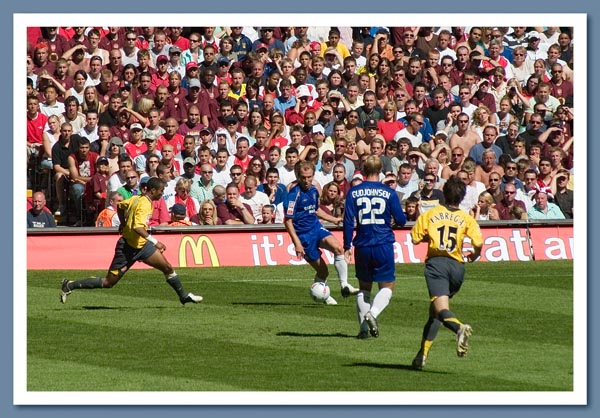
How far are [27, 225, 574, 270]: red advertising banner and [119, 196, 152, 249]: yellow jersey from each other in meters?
4.93

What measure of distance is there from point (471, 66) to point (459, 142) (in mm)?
2445

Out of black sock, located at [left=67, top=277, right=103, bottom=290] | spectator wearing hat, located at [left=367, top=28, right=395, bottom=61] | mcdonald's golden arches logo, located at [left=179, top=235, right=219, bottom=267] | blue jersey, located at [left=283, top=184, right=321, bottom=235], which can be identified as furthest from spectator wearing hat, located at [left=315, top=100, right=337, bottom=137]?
black sock, located at [left=67, top=277, right=103, bottom=290]

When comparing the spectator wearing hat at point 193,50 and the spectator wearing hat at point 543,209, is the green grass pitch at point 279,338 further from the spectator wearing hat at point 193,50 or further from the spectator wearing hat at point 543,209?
the spectator wearing hat at point 193,50

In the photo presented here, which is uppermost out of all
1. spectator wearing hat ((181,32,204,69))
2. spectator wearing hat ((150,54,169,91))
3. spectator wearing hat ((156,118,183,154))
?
spectator wearing hat ((181,32,204,69))

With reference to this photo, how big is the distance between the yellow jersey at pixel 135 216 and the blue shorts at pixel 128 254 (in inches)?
2.7

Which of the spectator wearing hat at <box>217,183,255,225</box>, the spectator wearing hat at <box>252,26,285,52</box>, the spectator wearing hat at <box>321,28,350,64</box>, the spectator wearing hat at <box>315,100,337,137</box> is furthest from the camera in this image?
the spectator wearing hat at <box>321,28,350,64</box>

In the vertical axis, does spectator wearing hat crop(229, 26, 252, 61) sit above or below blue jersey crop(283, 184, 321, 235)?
above

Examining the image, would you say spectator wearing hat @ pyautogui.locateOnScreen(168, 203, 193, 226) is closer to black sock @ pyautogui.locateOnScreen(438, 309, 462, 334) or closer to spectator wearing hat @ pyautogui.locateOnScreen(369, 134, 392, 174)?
spectator wearing hat @ pyautogui.locateOnScreen(369, 134, 392, 174)

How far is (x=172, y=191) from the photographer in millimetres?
26609

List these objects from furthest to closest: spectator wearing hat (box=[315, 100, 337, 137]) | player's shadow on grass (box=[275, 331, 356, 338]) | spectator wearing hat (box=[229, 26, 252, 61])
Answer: spectator wearing hat (box=[229, 26, 252, 61])
spectator wearing hat (box=[315, 100, 337, 137])
player's shadow on grass (box=[275, 331, 356, 338])

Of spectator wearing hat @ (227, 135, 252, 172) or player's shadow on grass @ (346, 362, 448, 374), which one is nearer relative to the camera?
player's shadow on grass @ (346, 362, 448, 374)

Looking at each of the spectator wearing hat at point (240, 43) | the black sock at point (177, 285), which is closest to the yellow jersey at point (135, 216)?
the black sock at point (177, 285)

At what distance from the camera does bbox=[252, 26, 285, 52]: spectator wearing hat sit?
29.4 meters

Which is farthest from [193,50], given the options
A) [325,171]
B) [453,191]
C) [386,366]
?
[453,191]
